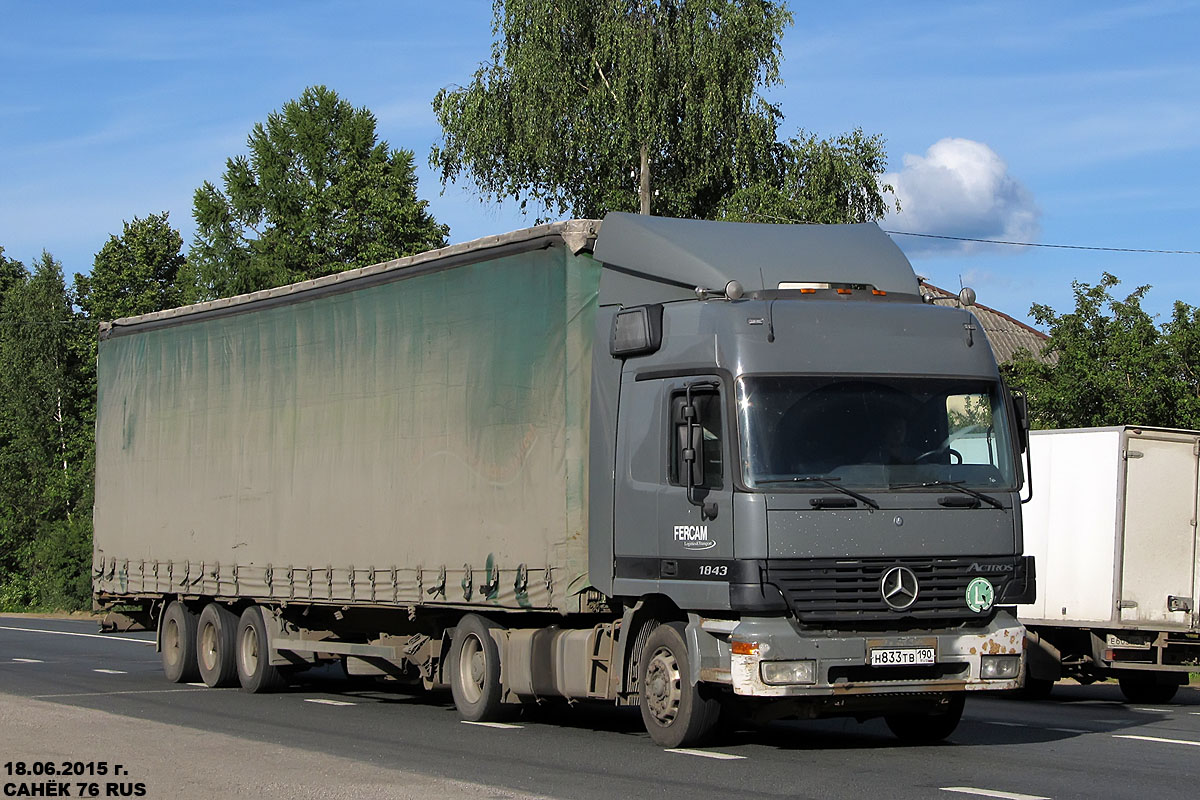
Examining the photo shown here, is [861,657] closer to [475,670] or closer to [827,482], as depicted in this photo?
[827,482]

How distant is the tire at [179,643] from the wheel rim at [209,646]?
20 cm

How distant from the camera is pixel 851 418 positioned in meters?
11.9

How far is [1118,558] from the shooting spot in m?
18.0

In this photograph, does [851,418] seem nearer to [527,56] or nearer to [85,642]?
[85,642]

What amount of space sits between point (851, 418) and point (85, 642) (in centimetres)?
2273

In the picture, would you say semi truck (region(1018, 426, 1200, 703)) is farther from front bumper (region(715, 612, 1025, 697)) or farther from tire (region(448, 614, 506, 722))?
tire (region(448, 614, 506, 722))

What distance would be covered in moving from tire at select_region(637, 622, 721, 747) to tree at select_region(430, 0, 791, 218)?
24.7 m

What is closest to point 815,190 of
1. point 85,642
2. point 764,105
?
point 764,105

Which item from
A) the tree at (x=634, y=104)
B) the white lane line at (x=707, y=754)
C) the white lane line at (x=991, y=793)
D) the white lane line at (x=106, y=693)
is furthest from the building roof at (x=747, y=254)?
the tree at (x=634, y=104)

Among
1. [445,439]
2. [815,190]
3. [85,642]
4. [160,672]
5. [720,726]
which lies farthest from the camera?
[815,190]

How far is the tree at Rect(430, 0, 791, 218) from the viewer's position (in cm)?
3659

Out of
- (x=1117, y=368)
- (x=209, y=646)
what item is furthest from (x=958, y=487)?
(x=1117, y=368)

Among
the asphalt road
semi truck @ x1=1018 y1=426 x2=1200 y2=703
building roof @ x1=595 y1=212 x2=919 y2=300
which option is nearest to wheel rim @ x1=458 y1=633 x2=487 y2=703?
the asphalt road

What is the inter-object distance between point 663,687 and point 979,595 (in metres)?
2.40
